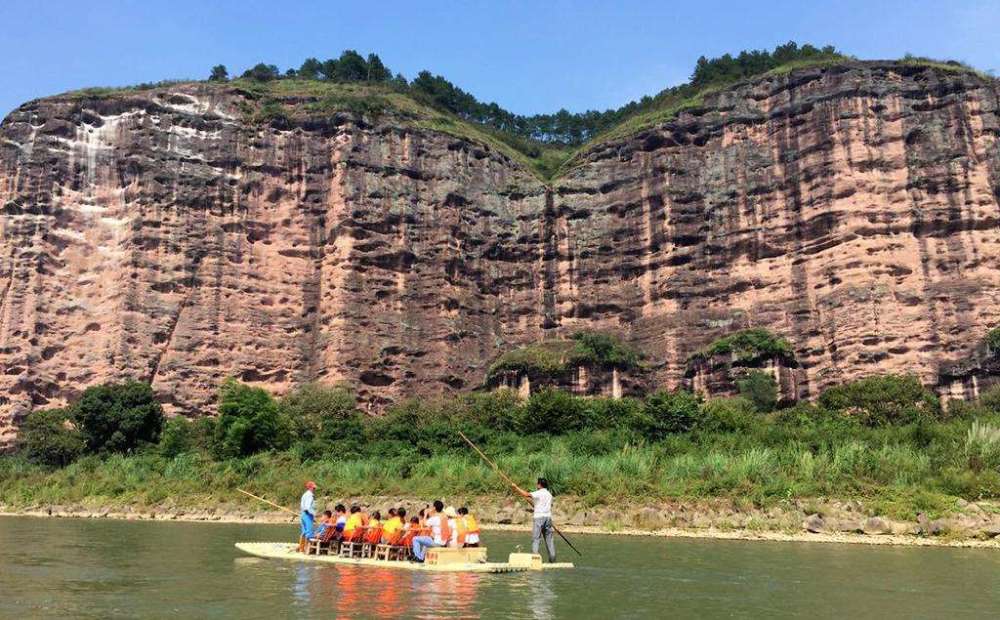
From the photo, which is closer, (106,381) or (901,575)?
(901,575)

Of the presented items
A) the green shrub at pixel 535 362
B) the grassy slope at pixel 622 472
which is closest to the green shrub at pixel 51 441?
the grassy slope at pixel 622 472

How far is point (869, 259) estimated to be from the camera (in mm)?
48875

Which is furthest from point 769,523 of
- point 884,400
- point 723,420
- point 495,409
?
point 495,409

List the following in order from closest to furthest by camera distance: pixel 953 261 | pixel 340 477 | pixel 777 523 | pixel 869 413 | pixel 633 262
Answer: pixel 777 523 → pixel 340 477 → pixel 869 413 → pixel 953 261 → pixel 633 262

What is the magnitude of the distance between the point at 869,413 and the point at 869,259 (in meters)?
13.7

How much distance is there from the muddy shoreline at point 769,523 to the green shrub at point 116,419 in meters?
18.0

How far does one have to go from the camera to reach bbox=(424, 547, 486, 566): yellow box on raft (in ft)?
52.9

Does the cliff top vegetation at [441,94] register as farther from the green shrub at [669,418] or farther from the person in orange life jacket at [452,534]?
the person in orange life jacket at [452,534]

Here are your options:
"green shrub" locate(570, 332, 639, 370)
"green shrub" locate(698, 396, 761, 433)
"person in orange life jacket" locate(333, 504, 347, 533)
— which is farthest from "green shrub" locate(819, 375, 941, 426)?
"person in orange life jacket" locate(333, 504, 347, 533)

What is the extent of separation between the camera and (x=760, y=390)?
4603 cm

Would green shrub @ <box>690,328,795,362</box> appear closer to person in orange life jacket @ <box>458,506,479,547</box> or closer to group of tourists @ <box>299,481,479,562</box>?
group of tourists @ <box>299,481,479,562</box>

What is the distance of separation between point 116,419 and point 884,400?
37837 mm

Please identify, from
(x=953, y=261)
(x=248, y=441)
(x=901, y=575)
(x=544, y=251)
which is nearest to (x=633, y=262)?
(x=544, y=251)

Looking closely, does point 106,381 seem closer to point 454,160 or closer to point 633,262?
point 454,160
